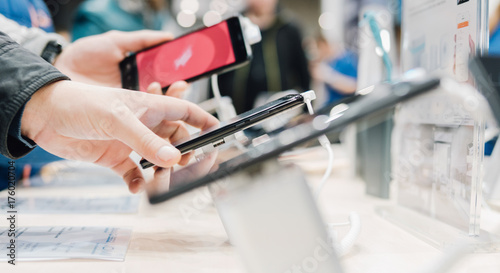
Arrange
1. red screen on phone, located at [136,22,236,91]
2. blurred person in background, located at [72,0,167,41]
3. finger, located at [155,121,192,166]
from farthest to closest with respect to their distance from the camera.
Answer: blurred person in background, located at [72,0,167,41]
red screen on phone, located at [136,22,236,91]
finger, located at [155,121,192,166]

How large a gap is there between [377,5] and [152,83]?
283 centimetres

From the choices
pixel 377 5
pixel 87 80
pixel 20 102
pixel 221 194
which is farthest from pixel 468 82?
pixel 377 5

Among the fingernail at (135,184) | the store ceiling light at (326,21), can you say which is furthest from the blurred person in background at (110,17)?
the store ceiling light at (326,21)

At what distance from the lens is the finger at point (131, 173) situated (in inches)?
19.7

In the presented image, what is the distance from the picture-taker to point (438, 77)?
23cm

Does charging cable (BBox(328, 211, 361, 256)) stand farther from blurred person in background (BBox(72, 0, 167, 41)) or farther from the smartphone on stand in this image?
blurred person in background (BBox(72, 0, 167, 41))

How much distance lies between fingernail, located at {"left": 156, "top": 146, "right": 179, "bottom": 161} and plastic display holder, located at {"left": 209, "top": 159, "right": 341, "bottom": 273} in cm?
13

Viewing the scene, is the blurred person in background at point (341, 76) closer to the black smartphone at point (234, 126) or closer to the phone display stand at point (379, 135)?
the phone display stand at point (379, 135)

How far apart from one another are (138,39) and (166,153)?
0.42 meters

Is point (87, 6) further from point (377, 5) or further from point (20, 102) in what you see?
point (377, 5)

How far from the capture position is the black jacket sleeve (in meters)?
0.36

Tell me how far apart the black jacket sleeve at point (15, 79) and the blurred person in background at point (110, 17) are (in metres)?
0.89

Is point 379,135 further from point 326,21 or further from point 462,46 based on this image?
point 326,21

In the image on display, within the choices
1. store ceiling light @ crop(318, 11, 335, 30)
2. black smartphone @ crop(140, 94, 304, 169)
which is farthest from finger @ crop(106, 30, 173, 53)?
store ceiling light @ crop(318, 11, 335, 30)
